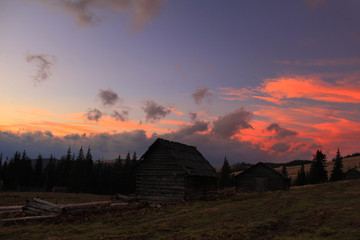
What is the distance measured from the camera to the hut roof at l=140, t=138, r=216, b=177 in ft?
100.0

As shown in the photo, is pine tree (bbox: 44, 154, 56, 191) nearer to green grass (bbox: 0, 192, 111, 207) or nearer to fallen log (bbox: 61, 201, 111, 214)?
green grass (bbox: 0, 192, 111, 207)

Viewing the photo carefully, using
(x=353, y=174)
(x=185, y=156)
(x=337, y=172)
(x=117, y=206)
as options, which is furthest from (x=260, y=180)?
(x=353, y=174)

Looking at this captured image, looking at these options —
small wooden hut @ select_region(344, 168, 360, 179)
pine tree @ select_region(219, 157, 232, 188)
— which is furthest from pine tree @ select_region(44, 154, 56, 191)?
small wooden hut @ select_region(344, 168, 360, 179)

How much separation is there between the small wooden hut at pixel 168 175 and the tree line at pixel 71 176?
5244 cm

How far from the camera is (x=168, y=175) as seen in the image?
30312 mm

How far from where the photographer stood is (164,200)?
30016 millimetres

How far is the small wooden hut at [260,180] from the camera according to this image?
1941 inches

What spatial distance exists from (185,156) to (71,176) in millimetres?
62805

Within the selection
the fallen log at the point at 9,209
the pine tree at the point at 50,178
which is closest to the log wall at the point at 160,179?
the fallen log at the point at 9,209

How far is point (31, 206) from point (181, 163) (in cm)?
1431

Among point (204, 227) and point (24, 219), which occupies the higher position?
point (204, 227)

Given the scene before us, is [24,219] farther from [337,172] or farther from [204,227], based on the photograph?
[337,172]

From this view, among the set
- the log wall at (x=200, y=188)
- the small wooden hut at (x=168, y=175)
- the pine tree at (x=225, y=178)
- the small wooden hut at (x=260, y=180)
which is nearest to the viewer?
the small wooden hut at (x=168, y=175)

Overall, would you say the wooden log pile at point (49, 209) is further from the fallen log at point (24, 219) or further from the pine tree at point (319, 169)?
the pine tree at point (319, 169)
